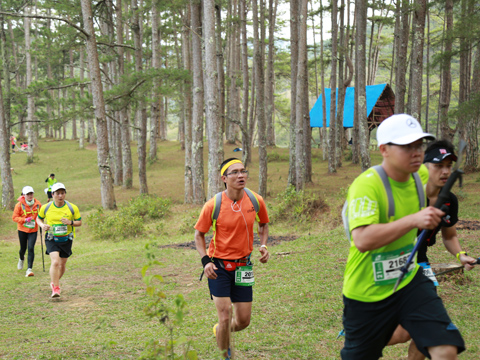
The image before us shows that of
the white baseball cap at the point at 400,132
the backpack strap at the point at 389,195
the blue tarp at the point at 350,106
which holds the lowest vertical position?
the backpack strap at the point at 389,195

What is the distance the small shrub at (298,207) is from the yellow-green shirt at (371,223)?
1199cm

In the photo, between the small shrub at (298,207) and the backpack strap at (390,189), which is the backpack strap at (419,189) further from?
the small shrub at (298,207)

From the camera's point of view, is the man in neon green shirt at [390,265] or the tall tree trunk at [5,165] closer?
the man in neon green shirt at [390,265]

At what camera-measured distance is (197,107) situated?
18.7 metres

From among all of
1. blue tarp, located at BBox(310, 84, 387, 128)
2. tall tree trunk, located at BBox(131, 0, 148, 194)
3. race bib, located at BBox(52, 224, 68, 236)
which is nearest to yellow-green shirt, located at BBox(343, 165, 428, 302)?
race bib, located at BBox(52, 224, 68, 236)

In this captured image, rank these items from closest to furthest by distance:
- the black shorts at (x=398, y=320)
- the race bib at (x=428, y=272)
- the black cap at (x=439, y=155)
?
the black shorts at (x=398, y=320) < the black cap at (x=439, y=155) < the race bib at (x=428, y=272)

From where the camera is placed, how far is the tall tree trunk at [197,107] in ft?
61.1

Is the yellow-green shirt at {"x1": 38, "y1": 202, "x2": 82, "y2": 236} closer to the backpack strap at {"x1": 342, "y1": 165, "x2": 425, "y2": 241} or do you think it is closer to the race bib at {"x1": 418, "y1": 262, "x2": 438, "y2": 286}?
the race bib at {"x1": 418, "y1": 262, "x2": 438, "y2": 286}

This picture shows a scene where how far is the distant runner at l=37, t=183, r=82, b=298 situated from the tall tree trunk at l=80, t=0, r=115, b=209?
434 inches

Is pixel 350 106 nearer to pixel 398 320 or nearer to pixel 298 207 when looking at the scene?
pixel 298 207

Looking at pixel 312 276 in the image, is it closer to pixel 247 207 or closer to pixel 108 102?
pixel 247 207

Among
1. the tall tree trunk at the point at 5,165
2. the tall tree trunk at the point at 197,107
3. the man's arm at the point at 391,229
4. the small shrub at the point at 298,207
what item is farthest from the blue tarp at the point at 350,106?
the man's arm at the point at 391,229

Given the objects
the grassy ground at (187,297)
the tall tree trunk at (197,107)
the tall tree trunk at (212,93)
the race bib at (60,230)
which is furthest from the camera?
the tall tree trunk at (197,107)

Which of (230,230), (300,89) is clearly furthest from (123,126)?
(230,230)
